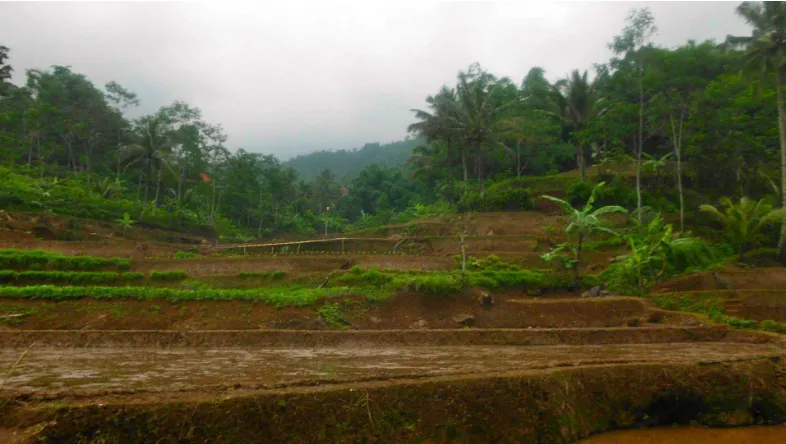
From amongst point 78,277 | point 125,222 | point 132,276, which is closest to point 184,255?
point 132,276

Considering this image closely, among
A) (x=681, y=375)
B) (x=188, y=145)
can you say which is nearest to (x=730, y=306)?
(x=681, y=375)

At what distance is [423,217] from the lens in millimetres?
36250

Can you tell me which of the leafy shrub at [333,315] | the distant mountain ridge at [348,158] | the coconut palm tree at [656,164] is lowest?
the leafy shrub at [333,315]

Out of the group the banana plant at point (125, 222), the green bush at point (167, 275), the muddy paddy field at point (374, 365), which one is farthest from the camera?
the banana plant at point (125, 222)

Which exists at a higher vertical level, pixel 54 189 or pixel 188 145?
pixel 188 145

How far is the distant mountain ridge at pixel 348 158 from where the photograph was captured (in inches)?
4656

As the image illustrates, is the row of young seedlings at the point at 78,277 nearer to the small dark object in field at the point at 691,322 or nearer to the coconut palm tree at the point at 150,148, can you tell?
the small dark object in field at the point at 691,322

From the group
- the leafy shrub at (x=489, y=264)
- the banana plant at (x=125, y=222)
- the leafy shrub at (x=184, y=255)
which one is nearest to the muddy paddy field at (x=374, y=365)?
the leafy shrub at (x=489, y=264)

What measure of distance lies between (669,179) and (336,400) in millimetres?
35577

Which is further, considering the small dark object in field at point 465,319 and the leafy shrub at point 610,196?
the leafy shrub at point 610,196

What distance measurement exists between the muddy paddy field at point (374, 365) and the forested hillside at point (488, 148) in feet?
34.9

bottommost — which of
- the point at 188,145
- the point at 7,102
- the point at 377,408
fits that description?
the point at 377,408

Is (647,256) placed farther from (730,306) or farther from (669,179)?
(669,179)

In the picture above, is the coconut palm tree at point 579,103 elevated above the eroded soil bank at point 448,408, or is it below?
above
